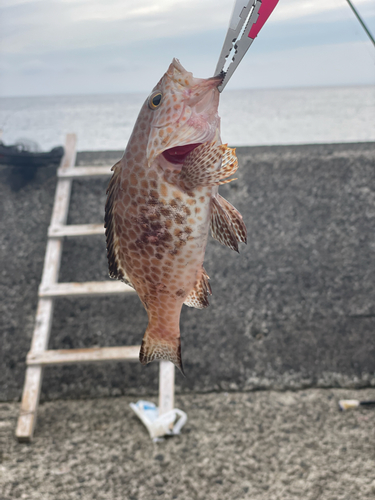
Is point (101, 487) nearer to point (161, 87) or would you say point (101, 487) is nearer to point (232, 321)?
point (232, 321)

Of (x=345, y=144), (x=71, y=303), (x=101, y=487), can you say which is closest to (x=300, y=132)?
(x=345, y=144)

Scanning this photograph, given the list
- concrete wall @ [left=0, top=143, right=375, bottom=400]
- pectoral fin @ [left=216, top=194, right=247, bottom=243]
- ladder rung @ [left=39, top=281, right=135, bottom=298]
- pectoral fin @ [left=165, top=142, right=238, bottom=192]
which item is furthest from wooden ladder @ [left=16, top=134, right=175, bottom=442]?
pectoral fin @ [left=165, top=142, right=238, bottom=192]

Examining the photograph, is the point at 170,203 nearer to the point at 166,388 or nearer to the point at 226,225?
the point at 226,225

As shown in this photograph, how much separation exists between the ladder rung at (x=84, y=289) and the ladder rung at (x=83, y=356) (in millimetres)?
342

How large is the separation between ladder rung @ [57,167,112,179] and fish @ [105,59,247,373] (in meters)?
2.10

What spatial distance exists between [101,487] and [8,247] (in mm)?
1660

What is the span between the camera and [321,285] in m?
2.99

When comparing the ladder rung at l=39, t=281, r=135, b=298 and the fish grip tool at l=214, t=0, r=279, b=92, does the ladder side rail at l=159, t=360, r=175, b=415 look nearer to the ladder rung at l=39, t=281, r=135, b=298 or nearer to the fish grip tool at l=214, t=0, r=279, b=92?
the ladder rung at l=39, t=281, r=135, b=298

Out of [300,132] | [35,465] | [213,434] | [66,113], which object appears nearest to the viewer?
[35,465]

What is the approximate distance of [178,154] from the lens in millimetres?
757

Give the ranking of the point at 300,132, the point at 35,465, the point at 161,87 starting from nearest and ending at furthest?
1. the point at 161,87
2. the point at 35,465
3. the point at 300,132

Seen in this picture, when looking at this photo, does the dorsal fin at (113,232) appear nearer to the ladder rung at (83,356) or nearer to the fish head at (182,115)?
the fish head at (182,115)

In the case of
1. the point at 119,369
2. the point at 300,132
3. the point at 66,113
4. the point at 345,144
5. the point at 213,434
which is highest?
the point at 66,113

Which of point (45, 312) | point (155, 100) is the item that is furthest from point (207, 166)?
point (45, 312)
